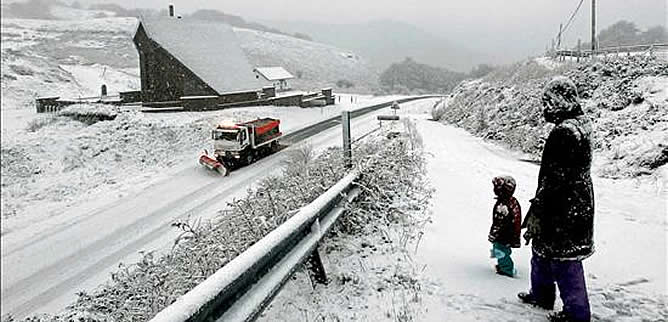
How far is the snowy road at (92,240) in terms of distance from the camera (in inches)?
348

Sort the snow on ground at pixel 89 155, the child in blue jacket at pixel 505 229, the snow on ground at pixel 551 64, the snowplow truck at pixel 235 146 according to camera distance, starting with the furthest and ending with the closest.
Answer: the snow on ground at pixel 551 64, the snowplow truck at pixel 235 146, the snow on ground at pixel 89 155, the child in blue jacket at pixel 505 229

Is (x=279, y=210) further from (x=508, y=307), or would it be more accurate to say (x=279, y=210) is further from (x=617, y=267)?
(x=617, y=267)

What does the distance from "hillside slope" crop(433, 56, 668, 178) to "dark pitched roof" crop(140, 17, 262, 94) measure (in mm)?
19941

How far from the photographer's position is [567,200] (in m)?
3.49

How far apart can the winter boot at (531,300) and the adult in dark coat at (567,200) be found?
0.19 meters

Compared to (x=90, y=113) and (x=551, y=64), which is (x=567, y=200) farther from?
(x=90, y=113)

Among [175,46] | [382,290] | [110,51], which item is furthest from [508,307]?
[110,51]

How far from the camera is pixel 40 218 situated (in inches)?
501

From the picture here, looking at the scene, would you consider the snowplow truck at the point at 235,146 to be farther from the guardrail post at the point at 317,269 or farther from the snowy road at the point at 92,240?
the guardrail post at the point at 317,269

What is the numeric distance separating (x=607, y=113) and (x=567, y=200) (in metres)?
12.5

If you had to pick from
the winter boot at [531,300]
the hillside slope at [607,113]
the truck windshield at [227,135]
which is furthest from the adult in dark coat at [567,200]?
the truck windshield at [227,135]

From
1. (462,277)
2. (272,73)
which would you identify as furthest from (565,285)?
(272,73)

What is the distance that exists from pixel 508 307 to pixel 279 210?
8.59 ft

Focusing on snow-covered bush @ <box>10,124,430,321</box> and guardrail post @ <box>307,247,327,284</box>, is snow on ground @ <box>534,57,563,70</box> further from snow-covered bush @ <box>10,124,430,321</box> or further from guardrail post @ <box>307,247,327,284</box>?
guardrail post @ <box>307,247,327,284</box>
